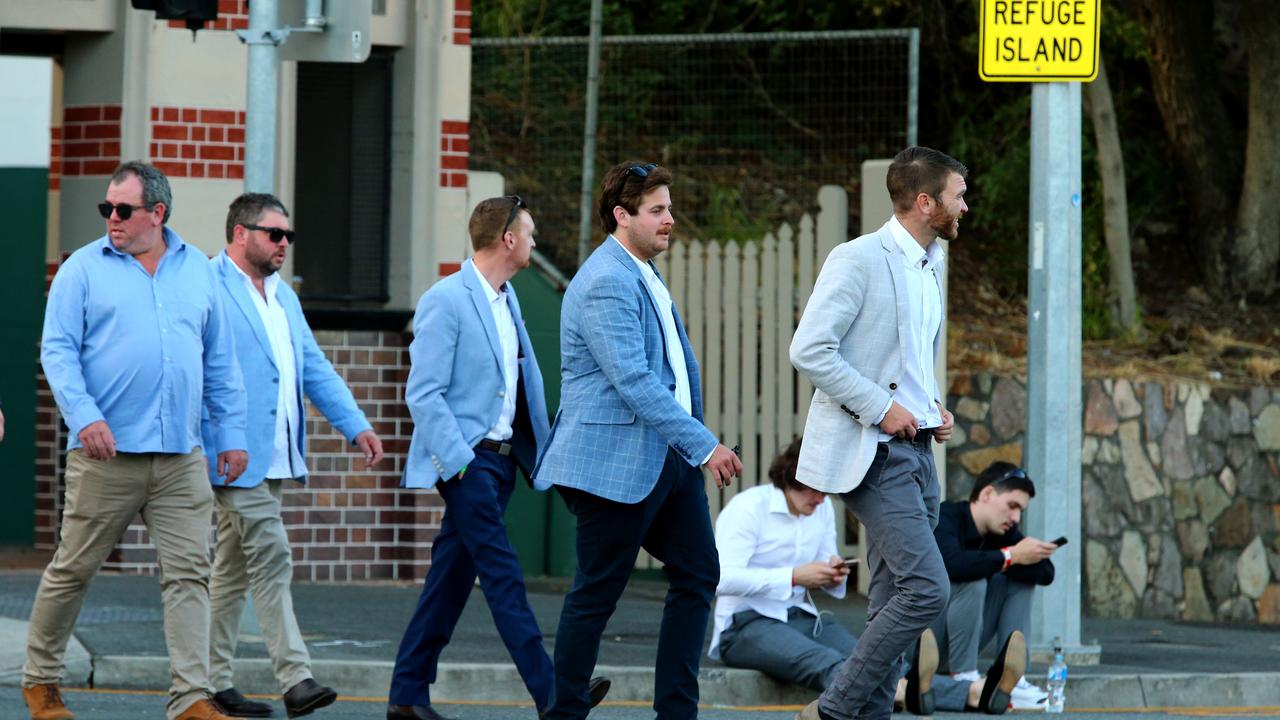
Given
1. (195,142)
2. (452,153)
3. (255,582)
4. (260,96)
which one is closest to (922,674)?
(255,582)

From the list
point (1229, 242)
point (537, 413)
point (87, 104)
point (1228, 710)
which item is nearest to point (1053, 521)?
point (1228, 710)

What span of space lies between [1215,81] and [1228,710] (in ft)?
24.1

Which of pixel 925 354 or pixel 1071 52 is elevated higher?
pixel 1071 52

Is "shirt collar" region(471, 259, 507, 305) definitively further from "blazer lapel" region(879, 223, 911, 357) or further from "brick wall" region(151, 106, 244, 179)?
"brick wall" region(151, 106, 244, 179)

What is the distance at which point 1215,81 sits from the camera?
15.0m

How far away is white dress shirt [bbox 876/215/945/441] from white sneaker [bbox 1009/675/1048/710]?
2123mm

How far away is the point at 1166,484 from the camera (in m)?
12.3

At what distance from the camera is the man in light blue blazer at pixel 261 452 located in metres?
7.29

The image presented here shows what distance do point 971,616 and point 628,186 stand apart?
2.66m

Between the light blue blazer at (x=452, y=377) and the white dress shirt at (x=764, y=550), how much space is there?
3.68ft

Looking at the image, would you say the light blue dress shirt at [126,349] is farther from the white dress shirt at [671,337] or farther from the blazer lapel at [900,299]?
the blazer lapel at [900,299]

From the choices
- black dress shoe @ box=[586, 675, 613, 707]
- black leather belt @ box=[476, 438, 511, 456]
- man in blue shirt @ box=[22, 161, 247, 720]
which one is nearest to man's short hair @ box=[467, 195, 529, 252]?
black leather belt @ box=[476, 438, 511, 456]

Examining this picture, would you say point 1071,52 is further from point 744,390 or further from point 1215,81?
point 1215,81

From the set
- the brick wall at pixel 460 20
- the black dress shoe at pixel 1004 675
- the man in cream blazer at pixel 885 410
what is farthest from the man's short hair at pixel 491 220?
the brick wall at pixel 460 20
